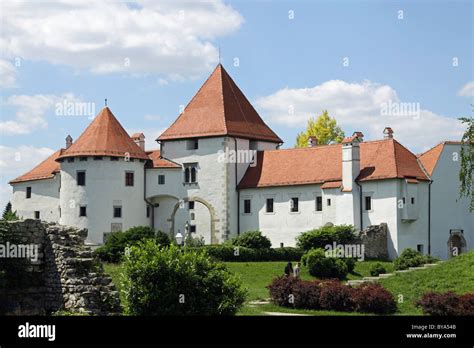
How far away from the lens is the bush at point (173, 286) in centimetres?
2491

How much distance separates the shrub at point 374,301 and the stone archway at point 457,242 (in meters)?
25.1

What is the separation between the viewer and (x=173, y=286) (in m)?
25.0

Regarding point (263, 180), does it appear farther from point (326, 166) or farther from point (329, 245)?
point (329, 245)

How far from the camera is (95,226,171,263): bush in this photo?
45162mm

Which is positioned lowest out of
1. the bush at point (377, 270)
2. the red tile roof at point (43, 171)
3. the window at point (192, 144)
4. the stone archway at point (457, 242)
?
the bush at point (377, 270)

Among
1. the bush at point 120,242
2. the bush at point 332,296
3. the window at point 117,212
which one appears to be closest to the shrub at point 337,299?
the bush at point 332,296

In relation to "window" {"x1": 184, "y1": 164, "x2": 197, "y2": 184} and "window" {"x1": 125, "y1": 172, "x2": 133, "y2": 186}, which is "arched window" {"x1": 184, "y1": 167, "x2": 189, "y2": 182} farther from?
"window" {"x1": 125, "y1": 172, "x2": 133, "y2": 186}

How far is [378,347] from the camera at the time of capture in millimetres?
17219

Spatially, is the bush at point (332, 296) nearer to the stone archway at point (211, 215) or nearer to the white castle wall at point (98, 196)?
the stone archway at point (211, 215)

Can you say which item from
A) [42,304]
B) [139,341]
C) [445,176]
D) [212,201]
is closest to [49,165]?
[212,201]

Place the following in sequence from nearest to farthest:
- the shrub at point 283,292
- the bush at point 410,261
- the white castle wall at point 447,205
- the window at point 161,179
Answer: the shrub at point 283,292 < the bush at point 410,261 < the white castle wall at point 447,205 < the window at point 161,179

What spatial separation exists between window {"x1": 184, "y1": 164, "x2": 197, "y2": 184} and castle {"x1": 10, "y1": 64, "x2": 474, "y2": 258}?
0.08 meters

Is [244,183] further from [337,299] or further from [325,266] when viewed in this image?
[337,299]

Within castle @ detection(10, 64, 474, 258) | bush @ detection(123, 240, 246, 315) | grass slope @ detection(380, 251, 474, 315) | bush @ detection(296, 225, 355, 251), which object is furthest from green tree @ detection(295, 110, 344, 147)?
bush @ detection(123, 240, 246, 315)
